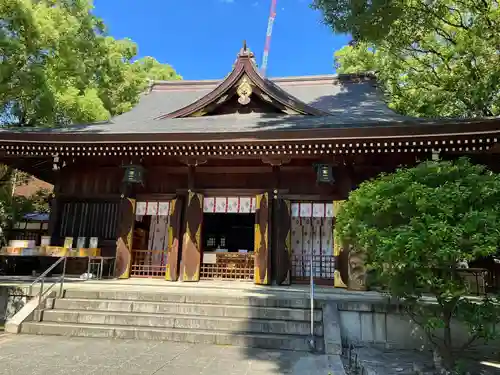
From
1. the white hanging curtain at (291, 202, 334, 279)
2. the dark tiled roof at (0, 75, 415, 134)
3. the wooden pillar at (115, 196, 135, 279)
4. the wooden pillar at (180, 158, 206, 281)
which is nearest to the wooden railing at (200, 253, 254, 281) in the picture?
the wooden pillar at (180, 158, 206, 281)

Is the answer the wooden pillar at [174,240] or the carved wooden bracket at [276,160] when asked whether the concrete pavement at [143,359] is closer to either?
the wooden pillar at [174,240]

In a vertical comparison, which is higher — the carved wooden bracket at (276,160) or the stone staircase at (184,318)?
the carved wooden bracket at (276,160)

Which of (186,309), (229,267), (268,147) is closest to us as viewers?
(186,309)

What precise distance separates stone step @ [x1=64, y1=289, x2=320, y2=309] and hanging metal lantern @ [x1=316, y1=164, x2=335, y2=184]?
3308 millimetres

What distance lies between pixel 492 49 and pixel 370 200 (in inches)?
363

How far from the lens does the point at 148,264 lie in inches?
446

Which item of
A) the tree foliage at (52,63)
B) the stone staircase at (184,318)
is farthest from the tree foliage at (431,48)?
the tree foliage at (52,63)

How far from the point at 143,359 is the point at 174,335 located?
1.13 meters

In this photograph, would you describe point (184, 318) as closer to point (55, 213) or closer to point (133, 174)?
point (133, 174)

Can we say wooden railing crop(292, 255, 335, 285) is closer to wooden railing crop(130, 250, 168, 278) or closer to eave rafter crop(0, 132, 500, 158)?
eave rafter crop(0, 132, 500, 158)

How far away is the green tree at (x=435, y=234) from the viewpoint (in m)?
Result: 4.50

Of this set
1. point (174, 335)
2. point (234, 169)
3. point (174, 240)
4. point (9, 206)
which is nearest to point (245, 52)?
point (234, 169)

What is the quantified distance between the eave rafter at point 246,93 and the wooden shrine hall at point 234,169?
3 cm

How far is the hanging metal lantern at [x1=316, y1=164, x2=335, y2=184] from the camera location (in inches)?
366
